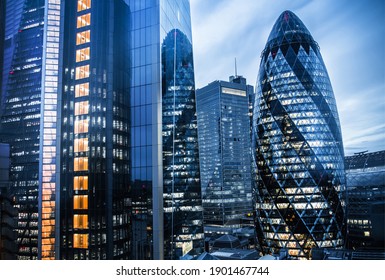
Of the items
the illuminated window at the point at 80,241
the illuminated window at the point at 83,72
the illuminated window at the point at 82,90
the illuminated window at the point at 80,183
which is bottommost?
the illuminated window at the point at 80,241

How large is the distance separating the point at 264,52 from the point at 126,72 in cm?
2753

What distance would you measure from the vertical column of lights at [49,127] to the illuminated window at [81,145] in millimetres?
20277

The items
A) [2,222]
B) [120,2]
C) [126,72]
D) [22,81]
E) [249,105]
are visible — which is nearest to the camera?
[2,222]

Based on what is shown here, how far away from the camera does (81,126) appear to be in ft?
56.0

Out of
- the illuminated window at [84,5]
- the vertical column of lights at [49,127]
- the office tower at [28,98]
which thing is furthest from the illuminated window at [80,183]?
the office tower at [28,98]

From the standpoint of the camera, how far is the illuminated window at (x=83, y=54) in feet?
55.3

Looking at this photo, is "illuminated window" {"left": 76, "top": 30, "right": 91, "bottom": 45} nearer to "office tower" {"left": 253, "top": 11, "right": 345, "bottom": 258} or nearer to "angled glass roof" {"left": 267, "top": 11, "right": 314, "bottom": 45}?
"office tower" {"left": 253, "top": 11, "right": 345, "bottom": 258}

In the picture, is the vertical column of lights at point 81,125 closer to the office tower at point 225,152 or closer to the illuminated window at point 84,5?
the illuminated window at point 84,5

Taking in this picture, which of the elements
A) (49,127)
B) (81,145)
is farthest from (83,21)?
(49,127)

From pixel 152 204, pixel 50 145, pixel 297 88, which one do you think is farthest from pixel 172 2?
pixel 50 145

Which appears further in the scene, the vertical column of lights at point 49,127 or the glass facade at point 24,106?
the glass facade at point 24,106

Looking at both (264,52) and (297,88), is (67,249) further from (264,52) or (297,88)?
(264,52)

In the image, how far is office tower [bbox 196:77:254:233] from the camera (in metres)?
69.3
